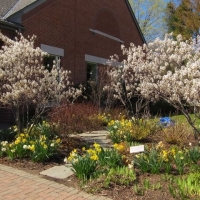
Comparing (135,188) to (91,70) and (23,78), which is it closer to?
(23,78)

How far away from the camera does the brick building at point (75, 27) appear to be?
12.1 m

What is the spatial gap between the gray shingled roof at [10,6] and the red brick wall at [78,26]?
0.49m

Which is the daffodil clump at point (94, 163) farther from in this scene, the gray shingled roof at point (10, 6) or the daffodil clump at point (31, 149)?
the gray shingled roof at point (10, 6)

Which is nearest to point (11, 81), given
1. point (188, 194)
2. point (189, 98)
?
point (189, 98)

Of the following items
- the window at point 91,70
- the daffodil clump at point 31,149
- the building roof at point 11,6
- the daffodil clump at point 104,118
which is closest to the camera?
the daffodil clump at point 31,149

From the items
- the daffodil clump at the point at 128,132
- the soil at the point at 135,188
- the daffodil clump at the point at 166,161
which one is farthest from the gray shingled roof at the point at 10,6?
the daffodil clump at the point at 166,161

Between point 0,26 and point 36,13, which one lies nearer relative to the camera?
point 0,26

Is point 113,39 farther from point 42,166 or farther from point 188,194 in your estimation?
point 188,194

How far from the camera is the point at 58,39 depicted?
544 inches

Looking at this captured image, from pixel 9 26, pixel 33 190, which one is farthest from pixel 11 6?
pixel 33 190

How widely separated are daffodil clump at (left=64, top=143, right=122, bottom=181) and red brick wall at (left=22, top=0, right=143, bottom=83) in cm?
796

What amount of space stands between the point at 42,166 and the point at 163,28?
109ft

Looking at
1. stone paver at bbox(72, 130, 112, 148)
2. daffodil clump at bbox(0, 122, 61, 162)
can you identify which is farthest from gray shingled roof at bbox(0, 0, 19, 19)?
daffodil clump at bbox(0, 122, 61, 162)

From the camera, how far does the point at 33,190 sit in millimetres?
4625
